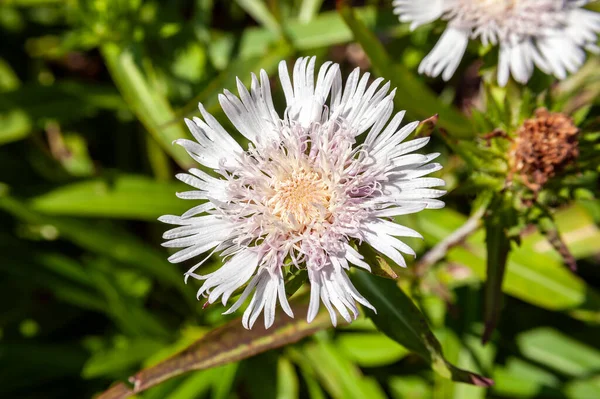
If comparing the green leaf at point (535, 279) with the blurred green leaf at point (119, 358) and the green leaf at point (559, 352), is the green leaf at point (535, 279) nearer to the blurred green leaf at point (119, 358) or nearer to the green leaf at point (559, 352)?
the green leaf at point (559, 352)

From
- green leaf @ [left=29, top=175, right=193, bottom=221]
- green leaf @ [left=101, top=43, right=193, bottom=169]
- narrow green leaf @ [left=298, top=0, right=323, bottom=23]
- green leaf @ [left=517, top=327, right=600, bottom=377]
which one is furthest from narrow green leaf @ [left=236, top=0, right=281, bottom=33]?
green leaf @ [left=517, top=327, right=600, bottom=377]

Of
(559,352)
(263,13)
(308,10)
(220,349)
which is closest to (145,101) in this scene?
(263,13)

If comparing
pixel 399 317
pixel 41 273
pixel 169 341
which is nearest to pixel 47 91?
pixel 41 273

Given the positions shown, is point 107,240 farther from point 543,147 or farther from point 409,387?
point 543,147

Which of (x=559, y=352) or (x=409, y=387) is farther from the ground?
(x=409, y=387)

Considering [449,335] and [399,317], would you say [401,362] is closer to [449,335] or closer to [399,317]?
[449,335]

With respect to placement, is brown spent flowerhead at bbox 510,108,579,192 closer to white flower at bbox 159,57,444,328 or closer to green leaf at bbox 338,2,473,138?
white flower at bbox 159,57,444,328

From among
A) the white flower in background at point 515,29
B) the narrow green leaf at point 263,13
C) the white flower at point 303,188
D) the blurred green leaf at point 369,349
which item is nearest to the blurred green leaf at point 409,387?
the blurred green leaf at point 369,349
